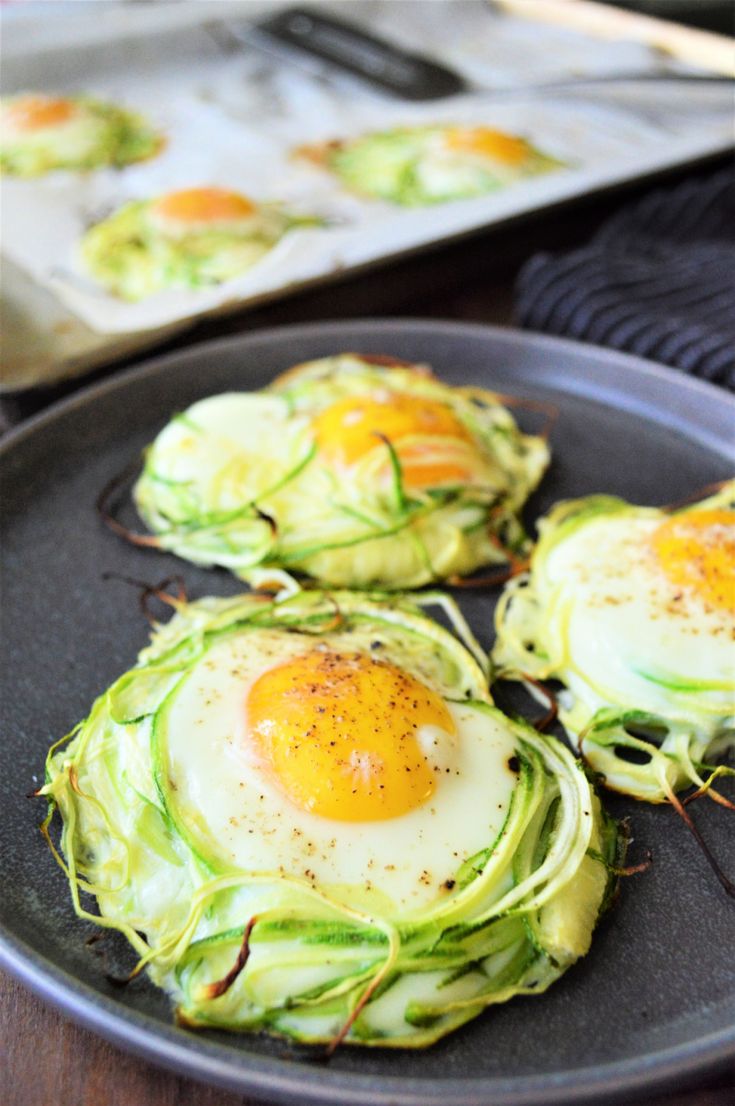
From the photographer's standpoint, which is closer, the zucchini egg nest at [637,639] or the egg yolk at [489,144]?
the zucchini egg nest at [637,639]

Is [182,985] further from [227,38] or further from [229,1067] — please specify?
[227,38]

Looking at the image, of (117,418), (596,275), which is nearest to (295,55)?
(596,275)

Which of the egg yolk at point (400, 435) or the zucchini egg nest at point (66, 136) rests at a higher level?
the egg yolk at point (400, 435)

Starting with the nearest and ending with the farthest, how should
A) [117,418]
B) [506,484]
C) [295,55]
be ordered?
[506,484] < [117,418] < [295,55]

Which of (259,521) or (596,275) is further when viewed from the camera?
(596,275)

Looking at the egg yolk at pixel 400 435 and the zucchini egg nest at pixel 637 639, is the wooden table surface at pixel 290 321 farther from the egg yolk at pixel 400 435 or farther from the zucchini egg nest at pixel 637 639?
the egg yolk at pixel 400 435

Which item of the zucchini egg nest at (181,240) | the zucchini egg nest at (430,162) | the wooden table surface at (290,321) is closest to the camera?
the wooden table surface at (290,321)

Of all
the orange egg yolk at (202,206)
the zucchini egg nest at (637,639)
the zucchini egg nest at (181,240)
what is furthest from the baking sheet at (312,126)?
the zucchini egg nest at (637,639)
